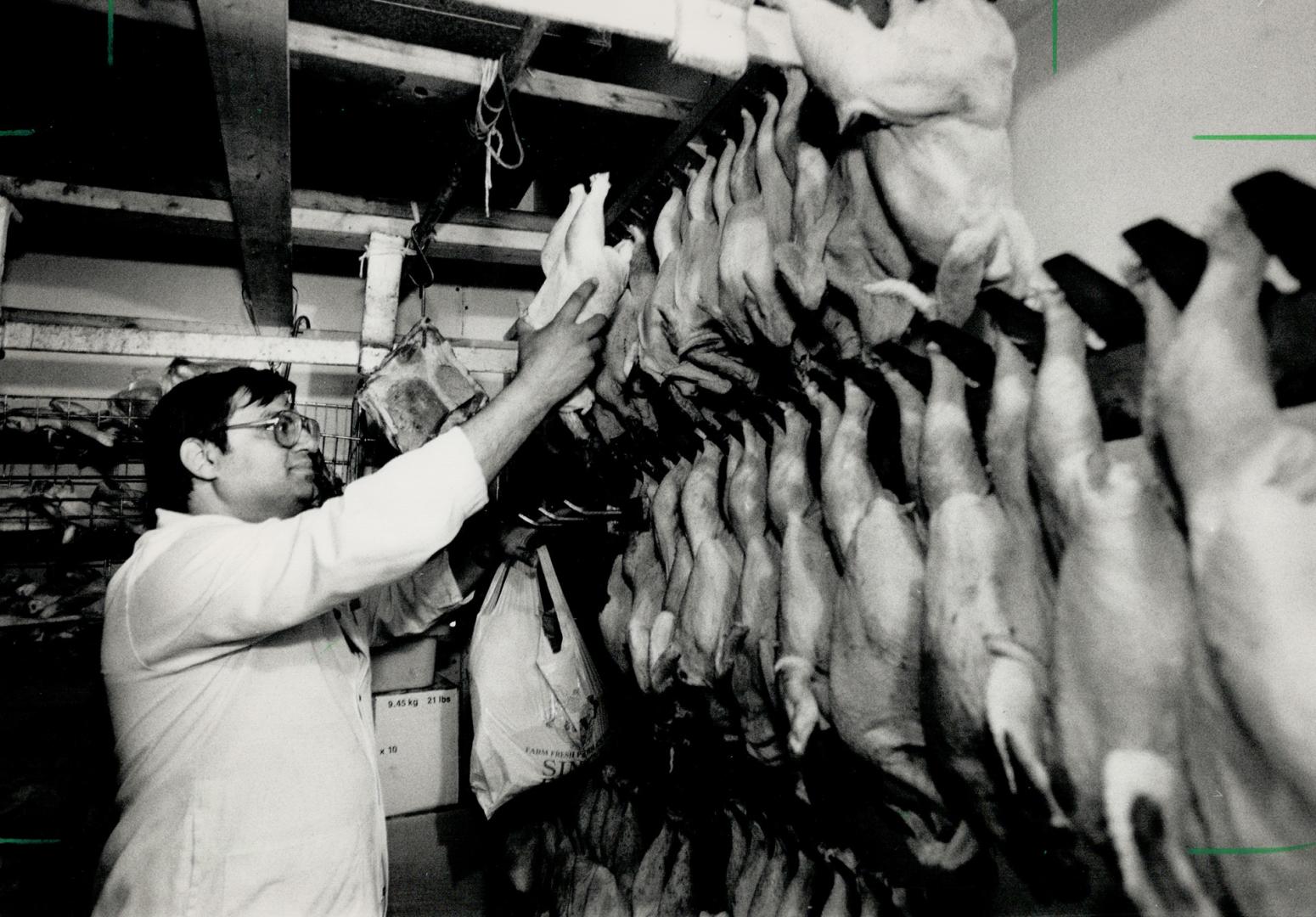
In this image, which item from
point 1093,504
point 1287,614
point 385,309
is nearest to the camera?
point 1287,614

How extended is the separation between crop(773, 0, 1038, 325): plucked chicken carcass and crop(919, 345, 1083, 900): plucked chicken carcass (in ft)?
0.69

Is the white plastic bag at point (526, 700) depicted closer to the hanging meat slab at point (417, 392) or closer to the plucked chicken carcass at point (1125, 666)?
the hanging meat slab at point (417, 392)

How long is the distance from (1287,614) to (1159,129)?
1.07 m

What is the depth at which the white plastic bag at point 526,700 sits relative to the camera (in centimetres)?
268

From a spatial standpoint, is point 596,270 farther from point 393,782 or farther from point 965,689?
point 393,782

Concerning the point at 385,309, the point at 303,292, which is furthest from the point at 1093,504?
the point at 303,292

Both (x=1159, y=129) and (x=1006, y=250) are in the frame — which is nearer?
(x=1006, y=250)

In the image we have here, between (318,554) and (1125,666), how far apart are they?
154 centimetres

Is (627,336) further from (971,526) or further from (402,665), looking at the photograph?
(402,665)

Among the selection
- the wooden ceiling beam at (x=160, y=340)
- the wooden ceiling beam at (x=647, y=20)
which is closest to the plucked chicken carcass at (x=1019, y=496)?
the wooden ceiling beam at (x=647, y=20)

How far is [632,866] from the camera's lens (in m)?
2.64

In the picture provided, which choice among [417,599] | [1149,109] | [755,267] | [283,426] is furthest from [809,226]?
[417,599]

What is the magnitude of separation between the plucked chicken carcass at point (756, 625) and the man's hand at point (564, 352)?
56cm

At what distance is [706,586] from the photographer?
1852mm
